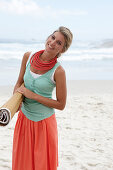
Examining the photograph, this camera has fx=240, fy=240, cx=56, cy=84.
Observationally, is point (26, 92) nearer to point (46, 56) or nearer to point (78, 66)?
point (46, 56)

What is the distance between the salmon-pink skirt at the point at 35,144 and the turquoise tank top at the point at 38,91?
0.05 m

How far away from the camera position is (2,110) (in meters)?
1.54

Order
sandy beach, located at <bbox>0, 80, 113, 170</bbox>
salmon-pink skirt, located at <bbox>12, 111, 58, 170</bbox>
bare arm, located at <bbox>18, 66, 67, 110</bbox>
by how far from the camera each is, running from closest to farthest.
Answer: bare arm, located at <bbox>18, 66, 67, 110</bbox>, salmon-pink skirt, located at <bbox>12, 111, 58, 170</bbox>, sandy beach, located at <bbox>0, 80, 113, 170</bbox>

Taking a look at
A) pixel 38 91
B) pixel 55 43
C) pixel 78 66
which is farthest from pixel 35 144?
pixel 78 66

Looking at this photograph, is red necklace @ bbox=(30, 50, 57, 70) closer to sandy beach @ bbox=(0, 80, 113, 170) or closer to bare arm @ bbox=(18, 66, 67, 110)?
bare arm @ bbox=(18, 66, 67, 110)

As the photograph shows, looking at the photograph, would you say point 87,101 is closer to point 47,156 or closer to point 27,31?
point 47,156

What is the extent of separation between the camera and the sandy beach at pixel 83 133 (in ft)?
11.9

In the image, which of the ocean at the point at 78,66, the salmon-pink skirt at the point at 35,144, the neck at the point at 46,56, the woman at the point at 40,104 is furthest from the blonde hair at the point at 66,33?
the ocean at the point at 78,66

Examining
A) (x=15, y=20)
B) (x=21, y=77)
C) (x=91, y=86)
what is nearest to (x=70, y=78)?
(x=91, y=86)

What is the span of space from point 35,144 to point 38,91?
48 cm

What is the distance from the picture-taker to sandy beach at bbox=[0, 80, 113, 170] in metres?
3.64

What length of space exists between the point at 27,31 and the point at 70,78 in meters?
20.1

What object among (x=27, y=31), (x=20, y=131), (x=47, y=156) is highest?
(x=27, y=31)

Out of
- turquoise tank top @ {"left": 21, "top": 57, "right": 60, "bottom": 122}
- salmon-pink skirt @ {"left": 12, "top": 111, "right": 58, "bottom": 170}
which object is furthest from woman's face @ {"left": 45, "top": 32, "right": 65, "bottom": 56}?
salmon-pink skirt @ {"left": 12, "top": 111, "right": 58, "bottom": 170}
